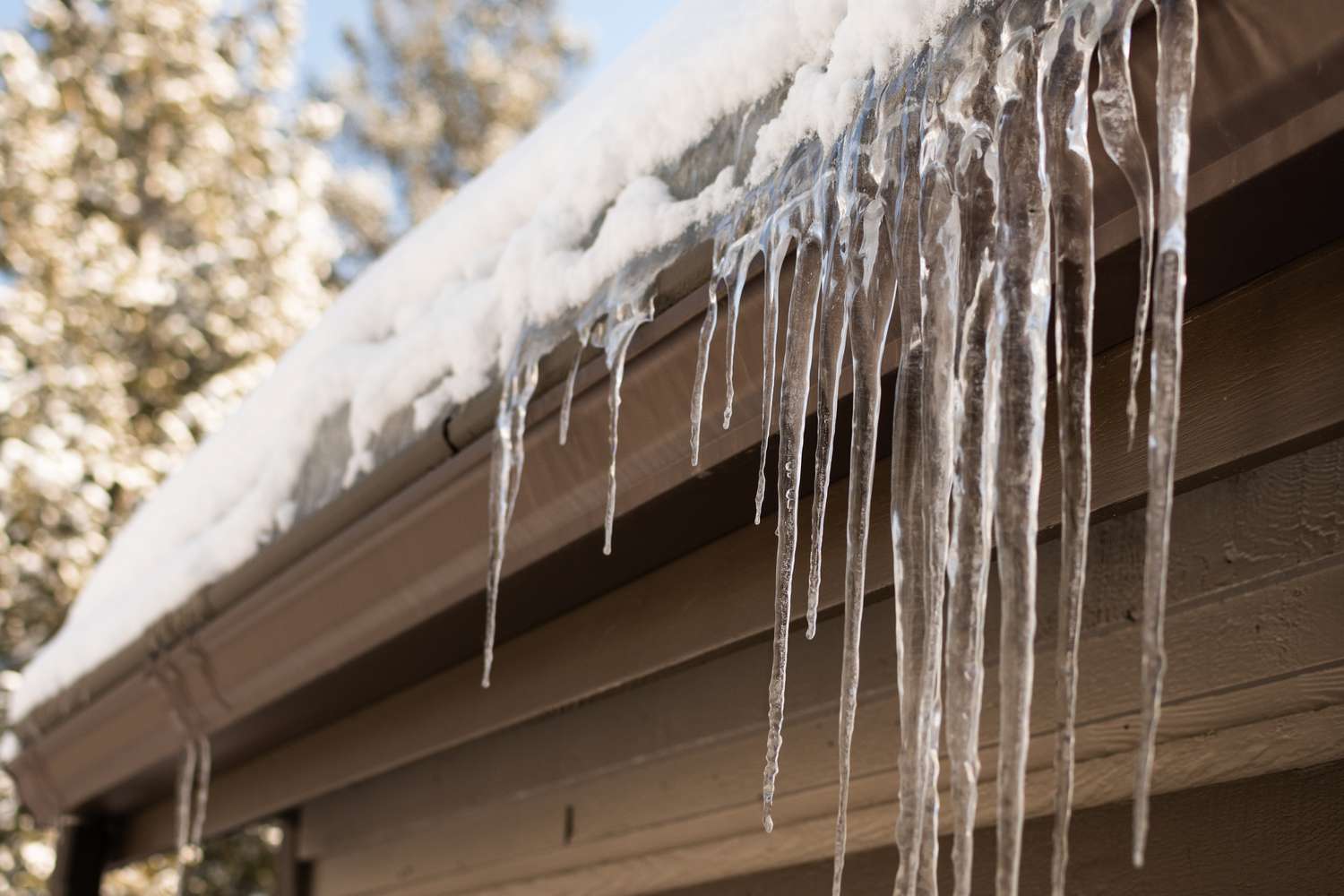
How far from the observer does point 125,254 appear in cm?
806

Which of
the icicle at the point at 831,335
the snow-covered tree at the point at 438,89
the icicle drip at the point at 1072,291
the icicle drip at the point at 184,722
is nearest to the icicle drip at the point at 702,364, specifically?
the icicle at the point at 831,335

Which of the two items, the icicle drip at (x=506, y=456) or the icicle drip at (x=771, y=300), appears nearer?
the icicle drip at (x=771, y=300)

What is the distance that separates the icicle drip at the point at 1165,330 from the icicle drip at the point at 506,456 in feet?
2.68

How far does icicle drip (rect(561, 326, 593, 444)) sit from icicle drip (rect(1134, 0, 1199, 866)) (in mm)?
705

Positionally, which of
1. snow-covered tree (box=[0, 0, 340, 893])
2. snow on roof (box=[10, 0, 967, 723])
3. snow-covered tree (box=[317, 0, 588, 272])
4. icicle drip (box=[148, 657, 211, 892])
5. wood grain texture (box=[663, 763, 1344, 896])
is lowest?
wood grain texture (box=[663, 763, 1344, 896])

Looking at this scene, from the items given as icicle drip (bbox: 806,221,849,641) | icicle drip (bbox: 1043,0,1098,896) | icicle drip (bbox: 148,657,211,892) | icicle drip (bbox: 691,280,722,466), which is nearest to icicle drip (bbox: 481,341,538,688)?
icicle drip (bbox: 691,280,722,466)

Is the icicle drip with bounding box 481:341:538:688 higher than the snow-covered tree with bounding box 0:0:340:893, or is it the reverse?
the snow-covered tree with bounding box 0:0:340:893

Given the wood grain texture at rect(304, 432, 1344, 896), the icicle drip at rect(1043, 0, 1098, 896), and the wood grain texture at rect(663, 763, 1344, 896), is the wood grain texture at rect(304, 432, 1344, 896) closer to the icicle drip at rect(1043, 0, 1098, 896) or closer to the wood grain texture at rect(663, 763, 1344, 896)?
the wood grain texture at rect(663, 763, 1344, 896)

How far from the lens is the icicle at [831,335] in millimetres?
1072

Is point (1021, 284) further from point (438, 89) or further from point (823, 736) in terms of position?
point (438, 89)

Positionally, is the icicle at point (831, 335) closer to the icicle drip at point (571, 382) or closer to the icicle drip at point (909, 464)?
the icicle drip at point (909, 464)

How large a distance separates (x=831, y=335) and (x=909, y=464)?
0.43 ft

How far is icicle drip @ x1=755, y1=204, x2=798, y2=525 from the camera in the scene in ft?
3.74

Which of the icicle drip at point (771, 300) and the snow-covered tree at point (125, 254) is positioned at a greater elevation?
the snow-covered tree at point (125, 254)
